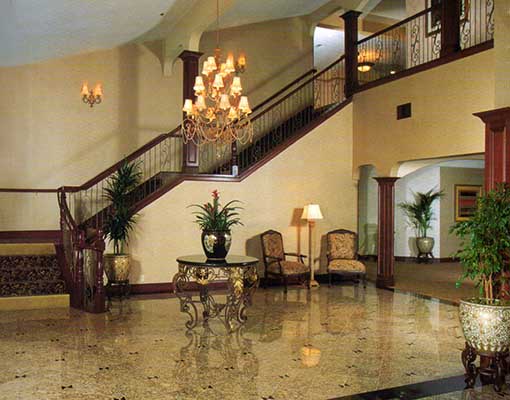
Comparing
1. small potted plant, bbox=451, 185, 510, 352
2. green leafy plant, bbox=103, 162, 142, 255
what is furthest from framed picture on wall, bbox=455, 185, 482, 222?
small potted plant, bbox=451, 185, 510, 352

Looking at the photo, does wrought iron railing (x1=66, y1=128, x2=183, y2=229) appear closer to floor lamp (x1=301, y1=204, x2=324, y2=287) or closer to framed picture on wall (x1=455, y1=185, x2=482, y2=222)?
floor lamp (x1=301, y1=204, x2=324, y2=287)

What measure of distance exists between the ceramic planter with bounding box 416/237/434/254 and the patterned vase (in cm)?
821

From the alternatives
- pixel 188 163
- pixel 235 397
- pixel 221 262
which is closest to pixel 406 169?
pixel 188 163

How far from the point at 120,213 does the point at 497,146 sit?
5.39 m

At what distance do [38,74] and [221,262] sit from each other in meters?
5.68

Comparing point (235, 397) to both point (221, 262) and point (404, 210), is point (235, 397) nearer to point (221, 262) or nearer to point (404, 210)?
point (221, 262)

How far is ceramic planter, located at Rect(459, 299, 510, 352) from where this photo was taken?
4.07 metres

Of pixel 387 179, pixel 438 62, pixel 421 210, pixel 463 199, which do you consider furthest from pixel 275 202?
pixel 463 199

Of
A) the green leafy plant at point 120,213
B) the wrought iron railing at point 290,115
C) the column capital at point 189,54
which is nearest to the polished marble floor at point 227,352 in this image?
the green leafy plant at point 120,213

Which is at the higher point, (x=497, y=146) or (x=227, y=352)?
(x=497, y=146)

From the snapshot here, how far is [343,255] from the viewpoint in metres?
9.41

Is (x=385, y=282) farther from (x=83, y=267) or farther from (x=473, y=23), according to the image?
(x=83, y=267)

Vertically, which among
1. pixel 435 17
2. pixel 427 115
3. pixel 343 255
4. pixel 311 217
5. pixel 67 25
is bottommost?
pixel 343 255

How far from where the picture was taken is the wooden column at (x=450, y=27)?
778cm
